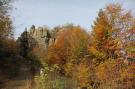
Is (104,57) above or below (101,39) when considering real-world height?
below

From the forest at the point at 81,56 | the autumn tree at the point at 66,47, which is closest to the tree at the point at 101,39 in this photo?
the forest at the point at 81,56

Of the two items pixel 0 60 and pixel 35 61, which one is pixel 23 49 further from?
pixel 0 60

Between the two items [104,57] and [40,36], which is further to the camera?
[40,36]

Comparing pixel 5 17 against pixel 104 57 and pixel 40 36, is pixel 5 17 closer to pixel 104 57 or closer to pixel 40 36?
pixel 104 57

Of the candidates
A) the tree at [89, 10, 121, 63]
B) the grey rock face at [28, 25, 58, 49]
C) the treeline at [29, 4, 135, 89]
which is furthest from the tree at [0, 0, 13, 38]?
the grey rock face at [28, 25, 58, 49]

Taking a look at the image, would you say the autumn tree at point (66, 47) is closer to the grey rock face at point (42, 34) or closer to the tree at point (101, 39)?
the tree at point (101, 39)

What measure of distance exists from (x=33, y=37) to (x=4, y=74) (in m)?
32.2

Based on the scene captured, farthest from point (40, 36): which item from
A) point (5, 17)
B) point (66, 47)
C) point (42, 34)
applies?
point (5, 17)

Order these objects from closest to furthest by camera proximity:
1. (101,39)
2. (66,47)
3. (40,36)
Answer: (101,39), (66,47), (40,36)

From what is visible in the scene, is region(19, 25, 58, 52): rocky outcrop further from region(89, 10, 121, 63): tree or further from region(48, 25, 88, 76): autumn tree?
region(89, 10, 121, 63): tree

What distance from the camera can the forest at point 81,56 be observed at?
42.7 feet

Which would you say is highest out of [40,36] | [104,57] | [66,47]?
[40,36]

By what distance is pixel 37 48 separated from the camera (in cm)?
7081

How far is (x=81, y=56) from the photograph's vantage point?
138 ft
